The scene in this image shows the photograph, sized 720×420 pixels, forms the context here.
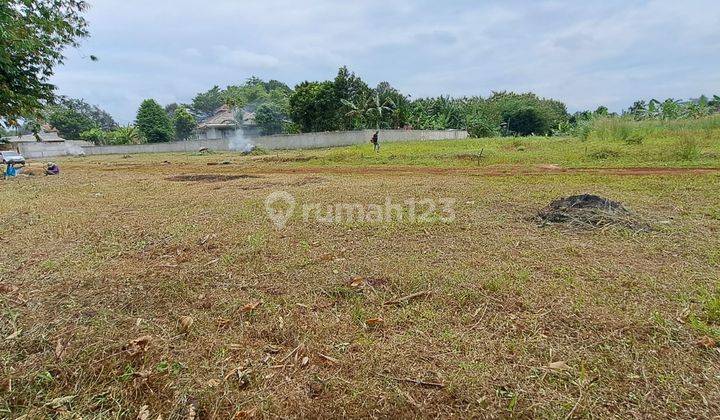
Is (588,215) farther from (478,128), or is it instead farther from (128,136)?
(128,136)

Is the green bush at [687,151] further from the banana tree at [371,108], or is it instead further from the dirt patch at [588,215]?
the banana tree at [371,108]

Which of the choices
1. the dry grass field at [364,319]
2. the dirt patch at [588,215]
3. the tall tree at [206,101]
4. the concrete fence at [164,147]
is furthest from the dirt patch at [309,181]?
the tall tree at [206,101]

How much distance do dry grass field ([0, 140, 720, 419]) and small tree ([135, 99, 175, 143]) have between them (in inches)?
1628

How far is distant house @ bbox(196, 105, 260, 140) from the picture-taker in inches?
1635

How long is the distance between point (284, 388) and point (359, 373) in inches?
15.9

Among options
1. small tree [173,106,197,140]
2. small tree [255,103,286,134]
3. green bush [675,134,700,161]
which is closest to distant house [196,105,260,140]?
small tree [255,103,286,134]

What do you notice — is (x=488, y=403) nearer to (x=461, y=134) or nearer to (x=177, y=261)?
(x=177, y=261)

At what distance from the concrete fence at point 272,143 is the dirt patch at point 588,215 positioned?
21442mm

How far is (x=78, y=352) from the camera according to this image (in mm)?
2311

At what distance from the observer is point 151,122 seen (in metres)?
41.6

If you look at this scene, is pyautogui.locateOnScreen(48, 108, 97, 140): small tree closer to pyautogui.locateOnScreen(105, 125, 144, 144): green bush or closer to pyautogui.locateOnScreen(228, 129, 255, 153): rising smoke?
pyautogui.locateOnScreen(105, 125, 144, 144): green bush

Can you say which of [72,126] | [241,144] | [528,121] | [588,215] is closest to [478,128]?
[528,121]

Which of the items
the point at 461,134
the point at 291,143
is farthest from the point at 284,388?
the point at 461,134

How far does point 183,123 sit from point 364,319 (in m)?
51.2
